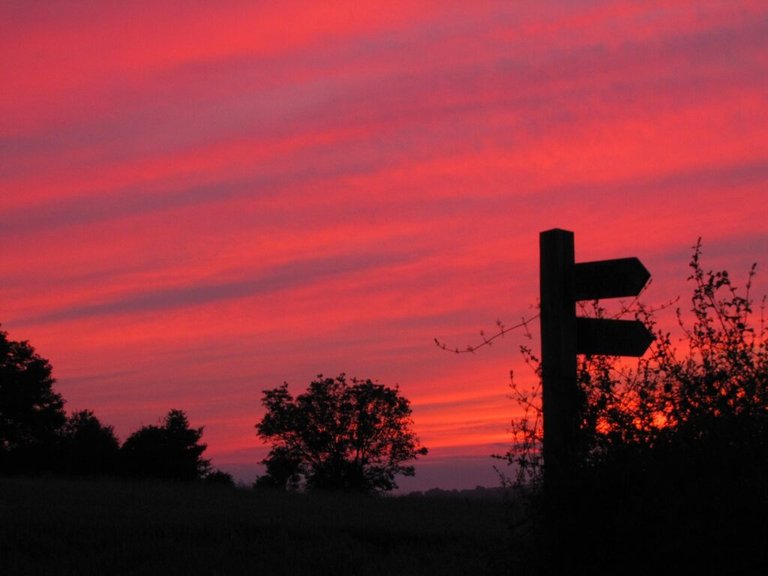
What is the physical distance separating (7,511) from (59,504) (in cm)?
136

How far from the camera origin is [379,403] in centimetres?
5797

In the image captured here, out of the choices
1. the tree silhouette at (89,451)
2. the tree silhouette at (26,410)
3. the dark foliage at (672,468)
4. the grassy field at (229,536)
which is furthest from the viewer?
the tree silhouette at (26,410)

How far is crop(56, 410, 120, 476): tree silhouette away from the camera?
45844mm

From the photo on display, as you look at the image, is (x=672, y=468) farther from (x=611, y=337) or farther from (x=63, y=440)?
(x=63, y=440)

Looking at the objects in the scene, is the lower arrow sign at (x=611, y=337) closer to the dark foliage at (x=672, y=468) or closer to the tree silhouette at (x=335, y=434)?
the dark foliage at (x=672, y=468)

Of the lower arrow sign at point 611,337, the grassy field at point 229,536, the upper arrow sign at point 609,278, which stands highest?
the upper arrow sign at point 609,278

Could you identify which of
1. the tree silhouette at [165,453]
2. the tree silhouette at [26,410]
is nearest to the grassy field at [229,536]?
the tree silhouette at [165,453]

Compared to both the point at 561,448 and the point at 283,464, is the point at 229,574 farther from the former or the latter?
the point at 283,464

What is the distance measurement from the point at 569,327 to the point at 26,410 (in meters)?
52.8

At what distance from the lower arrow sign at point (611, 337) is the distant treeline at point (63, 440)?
37.5m

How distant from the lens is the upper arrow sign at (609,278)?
7.95 meters

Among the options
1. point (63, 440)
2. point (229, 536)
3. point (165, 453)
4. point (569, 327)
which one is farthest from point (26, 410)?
point (569, 327)

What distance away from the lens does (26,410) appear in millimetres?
54906

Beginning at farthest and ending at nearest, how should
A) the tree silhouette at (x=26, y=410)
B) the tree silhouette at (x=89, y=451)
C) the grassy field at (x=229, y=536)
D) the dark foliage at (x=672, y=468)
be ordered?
the tree silhouette at (x=26, y=410) → the tree silhouette at (x=89, y=451) → the grassy field at (x=229, y=536) → the dark foliage at (x=672, y=468)
